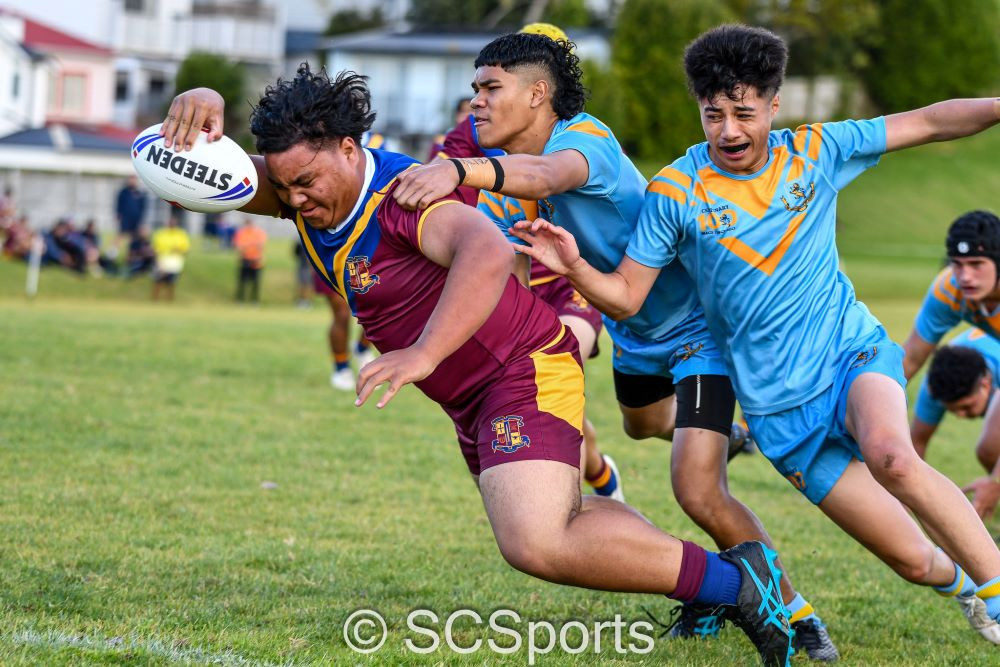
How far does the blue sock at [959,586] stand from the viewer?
188 inches

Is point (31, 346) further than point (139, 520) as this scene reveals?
Yes

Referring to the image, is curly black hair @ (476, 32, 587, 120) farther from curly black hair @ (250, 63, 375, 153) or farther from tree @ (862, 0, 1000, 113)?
tree @ (862, 0, 1000, 113)

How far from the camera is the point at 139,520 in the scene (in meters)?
6.33

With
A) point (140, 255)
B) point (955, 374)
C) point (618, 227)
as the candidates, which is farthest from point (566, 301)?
point (140, 255)

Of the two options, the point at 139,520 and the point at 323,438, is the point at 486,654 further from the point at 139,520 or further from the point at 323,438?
the point at 323,438

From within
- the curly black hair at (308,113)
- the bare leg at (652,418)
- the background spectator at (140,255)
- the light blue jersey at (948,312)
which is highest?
the curly black hair at (308,113)

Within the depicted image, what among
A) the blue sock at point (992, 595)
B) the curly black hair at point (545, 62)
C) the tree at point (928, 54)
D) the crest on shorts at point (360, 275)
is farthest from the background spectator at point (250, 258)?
the tree at point (928, 54)

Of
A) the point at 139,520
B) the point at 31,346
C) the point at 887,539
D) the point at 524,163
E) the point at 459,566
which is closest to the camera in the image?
the point at 524,163

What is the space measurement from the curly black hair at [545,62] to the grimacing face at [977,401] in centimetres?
406

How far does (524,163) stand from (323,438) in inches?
215

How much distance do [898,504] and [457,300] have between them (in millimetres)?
1903

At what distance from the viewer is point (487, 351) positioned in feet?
14.6

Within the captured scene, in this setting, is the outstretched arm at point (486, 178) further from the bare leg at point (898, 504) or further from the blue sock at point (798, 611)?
the blue sock at point (798, 611)

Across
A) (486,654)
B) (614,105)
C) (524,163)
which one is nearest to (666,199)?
(524,163)
